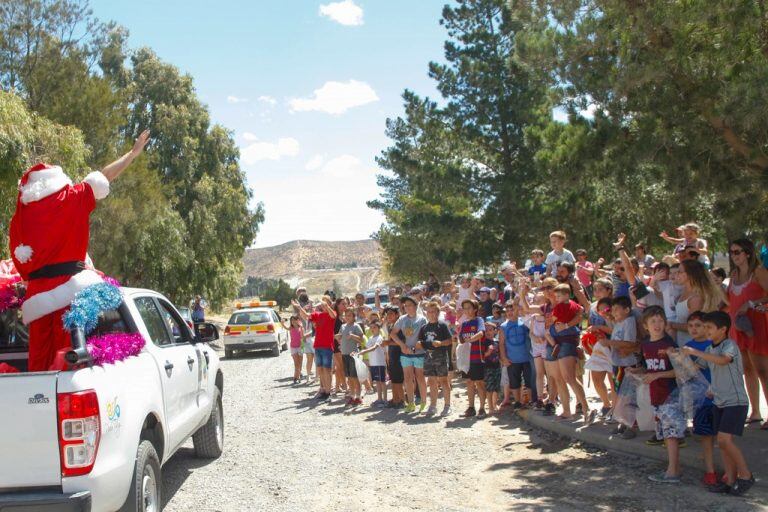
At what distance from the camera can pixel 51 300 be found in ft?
16.4

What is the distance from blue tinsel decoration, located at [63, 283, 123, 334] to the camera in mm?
4750

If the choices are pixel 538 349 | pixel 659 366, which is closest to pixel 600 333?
pixel 538 349

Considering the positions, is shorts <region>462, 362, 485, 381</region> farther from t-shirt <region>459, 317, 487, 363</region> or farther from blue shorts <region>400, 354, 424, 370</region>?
blue shorts <region>400, 354, 424, 370</region>

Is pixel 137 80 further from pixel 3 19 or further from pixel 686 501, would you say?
pixel 686 501

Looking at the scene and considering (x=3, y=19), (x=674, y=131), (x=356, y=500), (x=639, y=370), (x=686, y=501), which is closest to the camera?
(x=686, y=501)

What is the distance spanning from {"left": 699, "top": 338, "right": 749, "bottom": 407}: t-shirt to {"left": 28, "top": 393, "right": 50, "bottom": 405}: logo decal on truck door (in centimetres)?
497

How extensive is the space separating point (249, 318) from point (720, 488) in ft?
59.3

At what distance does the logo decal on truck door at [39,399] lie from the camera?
404cm

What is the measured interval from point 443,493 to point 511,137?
18426 mm

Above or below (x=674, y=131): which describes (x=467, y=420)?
below

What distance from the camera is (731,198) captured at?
9906 mm

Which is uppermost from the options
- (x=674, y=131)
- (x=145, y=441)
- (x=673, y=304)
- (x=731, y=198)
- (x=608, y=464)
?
(x=674, y=131)

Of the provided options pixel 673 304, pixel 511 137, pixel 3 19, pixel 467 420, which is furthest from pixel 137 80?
pixel 673 304

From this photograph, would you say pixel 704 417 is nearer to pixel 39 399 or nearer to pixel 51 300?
pixel 39 399
